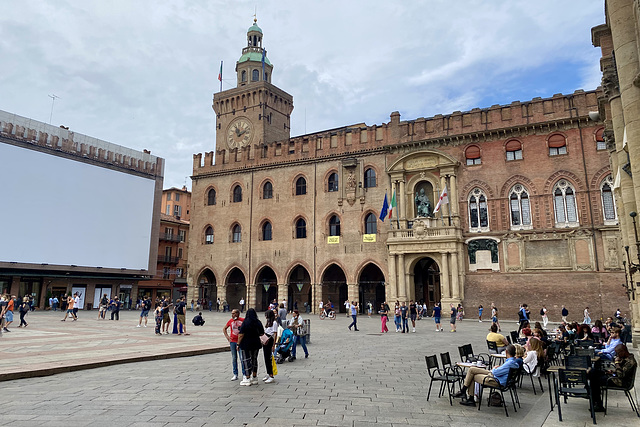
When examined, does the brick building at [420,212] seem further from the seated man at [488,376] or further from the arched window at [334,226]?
the seated man at [488,376]

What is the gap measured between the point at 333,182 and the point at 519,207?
557 inches

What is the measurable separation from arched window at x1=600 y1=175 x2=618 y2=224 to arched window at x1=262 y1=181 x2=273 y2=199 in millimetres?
24861

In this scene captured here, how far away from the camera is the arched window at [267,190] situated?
40384mm

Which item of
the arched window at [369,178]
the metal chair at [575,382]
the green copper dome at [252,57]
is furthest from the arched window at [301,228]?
the metal chair at [575,382]

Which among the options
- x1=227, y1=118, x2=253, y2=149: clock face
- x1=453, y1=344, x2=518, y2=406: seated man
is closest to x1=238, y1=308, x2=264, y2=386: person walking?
x1=453, y1=344, x2=518, y2=406: seated man

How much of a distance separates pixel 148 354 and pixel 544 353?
31.4ft

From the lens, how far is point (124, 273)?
41.6 m

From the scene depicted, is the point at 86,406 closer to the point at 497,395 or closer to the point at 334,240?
the point at 497,395

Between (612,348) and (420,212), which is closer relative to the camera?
(612,348)

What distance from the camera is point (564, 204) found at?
29219 mm

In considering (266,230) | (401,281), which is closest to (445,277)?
(401,281)

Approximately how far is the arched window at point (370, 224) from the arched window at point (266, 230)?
9.21 metres

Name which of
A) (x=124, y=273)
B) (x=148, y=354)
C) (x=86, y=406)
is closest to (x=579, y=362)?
(x=86, y=406)

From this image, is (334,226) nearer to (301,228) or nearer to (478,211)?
(301,228)
